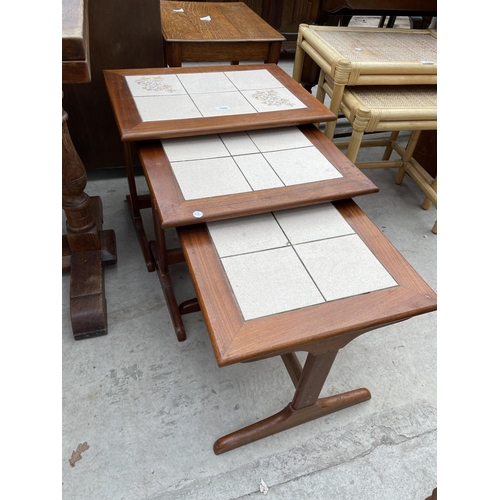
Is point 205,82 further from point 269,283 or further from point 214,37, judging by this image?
point 269,283

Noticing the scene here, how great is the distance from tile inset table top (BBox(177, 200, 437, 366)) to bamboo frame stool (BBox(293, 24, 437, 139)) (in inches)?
35.6

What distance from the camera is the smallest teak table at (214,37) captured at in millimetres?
1694

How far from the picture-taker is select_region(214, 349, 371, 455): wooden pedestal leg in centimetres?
113

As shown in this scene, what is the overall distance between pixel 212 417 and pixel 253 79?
1284mm

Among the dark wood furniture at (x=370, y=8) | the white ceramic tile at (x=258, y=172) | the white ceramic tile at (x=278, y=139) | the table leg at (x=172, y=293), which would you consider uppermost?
the dark wood furniture at (x=370, y=8)

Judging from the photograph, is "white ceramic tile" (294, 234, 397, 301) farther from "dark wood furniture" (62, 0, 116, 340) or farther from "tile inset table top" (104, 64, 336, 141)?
"dark wood furniture" (62, 0, 116, 340)

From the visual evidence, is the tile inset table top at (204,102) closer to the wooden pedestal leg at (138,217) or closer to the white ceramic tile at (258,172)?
the white ceramic tile at (258,172)

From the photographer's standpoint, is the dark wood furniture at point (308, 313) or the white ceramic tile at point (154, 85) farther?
the white ceramic tile at point (154, 85)

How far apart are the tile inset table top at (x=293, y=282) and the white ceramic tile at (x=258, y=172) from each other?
92 millimetres

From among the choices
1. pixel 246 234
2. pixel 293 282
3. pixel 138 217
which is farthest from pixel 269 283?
pixel 138 217

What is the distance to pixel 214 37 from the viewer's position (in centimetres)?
170

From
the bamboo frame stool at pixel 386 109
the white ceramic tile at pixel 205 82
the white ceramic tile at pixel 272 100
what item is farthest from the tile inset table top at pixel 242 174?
the bamboo frame stool at pixel 386 109

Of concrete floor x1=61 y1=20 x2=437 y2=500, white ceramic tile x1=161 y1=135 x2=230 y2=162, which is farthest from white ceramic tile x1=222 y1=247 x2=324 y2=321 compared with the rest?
concrete floor x1=61 y1=20 x2=437 y2=500

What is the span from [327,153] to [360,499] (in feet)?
3.48
